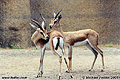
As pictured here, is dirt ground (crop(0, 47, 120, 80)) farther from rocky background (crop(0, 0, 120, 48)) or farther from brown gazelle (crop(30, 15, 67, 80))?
rocky background (crop(0, 0, 120, 48))

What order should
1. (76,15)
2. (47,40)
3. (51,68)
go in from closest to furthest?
1. (47,40)
2. (51,68)
3. (76,15)

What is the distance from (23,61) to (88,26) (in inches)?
265

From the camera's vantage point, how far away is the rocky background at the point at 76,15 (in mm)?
12992

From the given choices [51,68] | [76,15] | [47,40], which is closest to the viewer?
[47,40]

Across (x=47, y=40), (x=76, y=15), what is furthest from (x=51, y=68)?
(x=76, y=15)

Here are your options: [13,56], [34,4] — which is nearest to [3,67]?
[13,56]

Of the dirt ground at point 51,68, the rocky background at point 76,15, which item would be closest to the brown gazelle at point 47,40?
the dirt ground at point 51,68

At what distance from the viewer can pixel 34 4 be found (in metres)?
14.2

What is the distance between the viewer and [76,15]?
1436cm

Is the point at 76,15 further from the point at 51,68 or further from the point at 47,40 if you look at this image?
the point at 47,40

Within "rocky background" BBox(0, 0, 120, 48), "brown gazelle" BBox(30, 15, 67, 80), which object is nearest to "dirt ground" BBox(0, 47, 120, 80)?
"brown gazelle" BBox(30, 15, 67, 80)

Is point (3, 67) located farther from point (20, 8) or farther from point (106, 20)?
point (106, 20)

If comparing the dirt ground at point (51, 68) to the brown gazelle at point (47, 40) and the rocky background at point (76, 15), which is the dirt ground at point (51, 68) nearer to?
the brown gazelle at point (47, 40)

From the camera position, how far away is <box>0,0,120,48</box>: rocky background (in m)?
13.0
